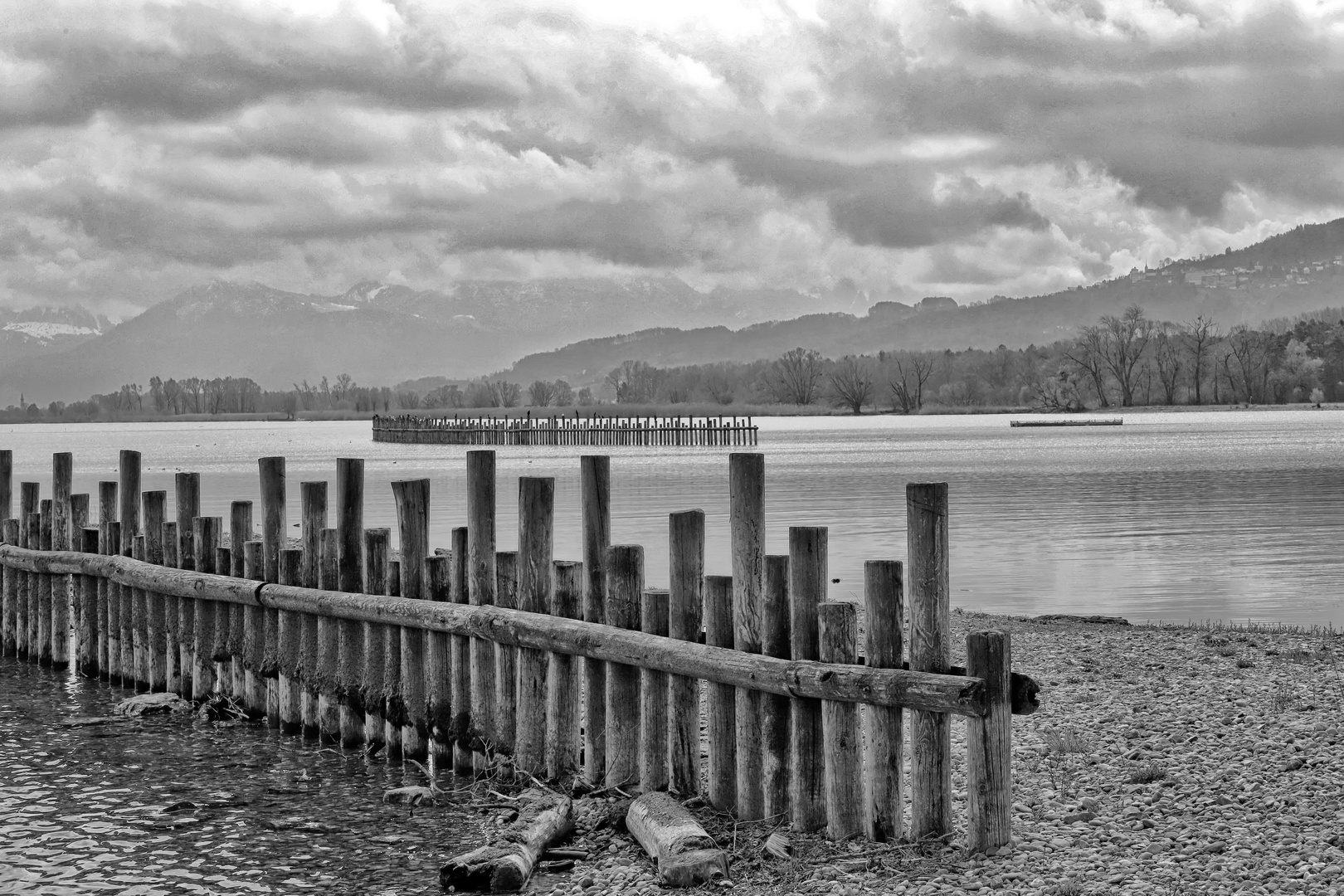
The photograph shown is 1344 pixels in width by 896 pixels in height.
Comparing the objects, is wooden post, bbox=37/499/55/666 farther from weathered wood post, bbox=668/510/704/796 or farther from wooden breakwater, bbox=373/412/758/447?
wooden breakwater, bbox=373/412/758/447

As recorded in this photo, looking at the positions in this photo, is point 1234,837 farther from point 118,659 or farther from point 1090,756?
point 118,659

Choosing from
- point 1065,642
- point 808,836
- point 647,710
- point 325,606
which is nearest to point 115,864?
point 325,606

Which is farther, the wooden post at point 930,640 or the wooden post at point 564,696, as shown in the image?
the wooden post at point 564,696

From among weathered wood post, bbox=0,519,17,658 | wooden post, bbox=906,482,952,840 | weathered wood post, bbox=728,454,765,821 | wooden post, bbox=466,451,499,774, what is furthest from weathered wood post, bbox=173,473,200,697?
wooden post, bbox=906,482,952,840

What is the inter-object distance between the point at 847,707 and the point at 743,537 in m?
1.23

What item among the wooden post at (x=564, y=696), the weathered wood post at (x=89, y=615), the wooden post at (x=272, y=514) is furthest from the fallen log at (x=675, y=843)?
the weathered wood post at (x=89, y=615)

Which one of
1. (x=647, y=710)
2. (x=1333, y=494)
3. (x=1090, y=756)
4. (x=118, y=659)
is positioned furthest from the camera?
(x=1333, y=494)

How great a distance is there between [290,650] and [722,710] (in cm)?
497

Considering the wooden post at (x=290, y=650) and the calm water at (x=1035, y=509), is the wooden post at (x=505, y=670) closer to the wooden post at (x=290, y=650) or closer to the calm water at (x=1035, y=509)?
the wooden post at (x=290, y=650)

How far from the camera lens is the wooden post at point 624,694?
8844 millimetres

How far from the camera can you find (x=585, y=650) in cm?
888

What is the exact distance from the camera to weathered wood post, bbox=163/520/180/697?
13227mm

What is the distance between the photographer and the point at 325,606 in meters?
11.0

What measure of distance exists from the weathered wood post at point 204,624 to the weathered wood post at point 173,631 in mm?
291
